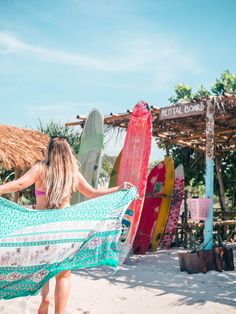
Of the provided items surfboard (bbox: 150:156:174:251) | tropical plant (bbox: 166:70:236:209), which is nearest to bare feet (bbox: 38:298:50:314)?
surfboard (bbox: 150:156:174:251)

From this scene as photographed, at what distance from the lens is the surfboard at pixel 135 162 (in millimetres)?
6266

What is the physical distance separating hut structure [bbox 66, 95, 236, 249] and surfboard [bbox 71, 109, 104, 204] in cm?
38

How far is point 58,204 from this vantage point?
266 centimetres

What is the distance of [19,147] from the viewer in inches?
308

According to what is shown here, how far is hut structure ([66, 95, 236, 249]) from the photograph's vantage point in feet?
20.9

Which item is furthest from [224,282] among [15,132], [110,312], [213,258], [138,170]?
[15,132]

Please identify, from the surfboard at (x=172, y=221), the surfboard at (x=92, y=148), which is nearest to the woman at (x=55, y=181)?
the surfboard at (x=92, y=148)

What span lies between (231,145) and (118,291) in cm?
669

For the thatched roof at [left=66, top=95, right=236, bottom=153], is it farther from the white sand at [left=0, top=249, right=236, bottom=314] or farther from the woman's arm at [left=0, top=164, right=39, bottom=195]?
the woman's arm at [left=0, top=164, right=39, bottom=195]

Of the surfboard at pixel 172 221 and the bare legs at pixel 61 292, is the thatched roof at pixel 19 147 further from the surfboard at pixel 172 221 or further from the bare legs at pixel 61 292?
the bare legs at pixel 61 292

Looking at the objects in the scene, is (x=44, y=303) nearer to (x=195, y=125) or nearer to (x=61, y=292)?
(x=61, y=292)

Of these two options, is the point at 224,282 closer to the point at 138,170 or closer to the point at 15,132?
the point at 138,170

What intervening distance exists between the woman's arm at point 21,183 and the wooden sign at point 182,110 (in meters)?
4.56

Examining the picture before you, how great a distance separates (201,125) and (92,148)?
2505 mm
